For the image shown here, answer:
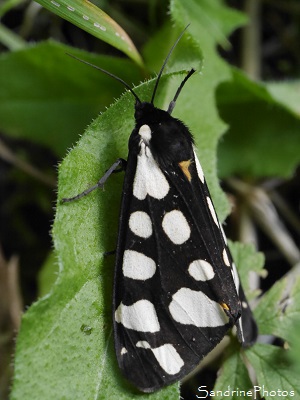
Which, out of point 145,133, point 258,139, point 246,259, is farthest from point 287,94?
point 145,133

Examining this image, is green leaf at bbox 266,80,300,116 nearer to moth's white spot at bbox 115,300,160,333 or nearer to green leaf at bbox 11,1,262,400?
green leaf at bbox 11,1,262,400

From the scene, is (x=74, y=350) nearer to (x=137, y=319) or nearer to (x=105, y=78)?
(x=137, y=319)

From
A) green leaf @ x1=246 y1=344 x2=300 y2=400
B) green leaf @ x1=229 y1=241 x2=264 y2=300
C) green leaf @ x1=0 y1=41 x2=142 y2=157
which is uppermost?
green leaf @ x1=0 y1=41 x2=142 y2=157

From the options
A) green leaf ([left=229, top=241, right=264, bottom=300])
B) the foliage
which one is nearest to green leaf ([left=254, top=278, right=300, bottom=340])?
the foliage

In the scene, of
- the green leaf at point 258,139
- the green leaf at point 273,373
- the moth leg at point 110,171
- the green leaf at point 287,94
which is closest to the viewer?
the moth leg at point 110,171

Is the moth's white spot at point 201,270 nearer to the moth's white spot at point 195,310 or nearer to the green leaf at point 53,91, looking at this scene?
the moth's white spot at point 195,310

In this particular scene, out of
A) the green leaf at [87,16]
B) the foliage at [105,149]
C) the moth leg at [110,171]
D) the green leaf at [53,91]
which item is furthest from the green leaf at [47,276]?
the green leaf at [87,16]

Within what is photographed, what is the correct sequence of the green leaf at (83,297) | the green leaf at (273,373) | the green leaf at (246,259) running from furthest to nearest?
the green leaf at (246,259) → the green leaf at (273,373) → the green leaf at (83,297)
